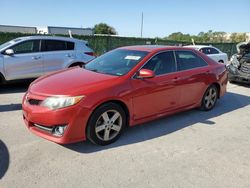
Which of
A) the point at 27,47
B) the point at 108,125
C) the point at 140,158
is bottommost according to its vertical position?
the point at 140,158

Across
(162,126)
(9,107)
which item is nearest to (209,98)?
(162,126)

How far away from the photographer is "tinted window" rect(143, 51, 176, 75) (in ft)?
15.1

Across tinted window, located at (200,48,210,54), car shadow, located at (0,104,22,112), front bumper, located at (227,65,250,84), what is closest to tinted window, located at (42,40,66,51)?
car shadow, located at (0,104,22,112)

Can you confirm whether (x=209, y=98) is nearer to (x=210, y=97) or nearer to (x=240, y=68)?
(x=210, y=97)

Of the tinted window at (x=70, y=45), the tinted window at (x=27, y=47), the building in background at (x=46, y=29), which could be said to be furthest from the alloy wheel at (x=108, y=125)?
the building in background at (x=46, y=29)

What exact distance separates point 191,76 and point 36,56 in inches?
184

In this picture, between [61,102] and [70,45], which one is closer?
[61,102]

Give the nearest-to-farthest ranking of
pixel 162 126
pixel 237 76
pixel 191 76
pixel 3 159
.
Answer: pixel 3 159
pixel 162 126
pixel 191 76
pixel 237 76

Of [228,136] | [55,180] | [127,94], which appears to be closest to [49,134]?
[55,180]

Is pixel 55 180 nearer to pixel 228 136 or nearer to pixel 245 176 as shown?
pixel 245 176

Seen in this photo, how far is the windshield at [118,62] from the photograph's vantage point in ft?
14.5

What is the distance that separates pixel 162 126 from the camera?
4898mm

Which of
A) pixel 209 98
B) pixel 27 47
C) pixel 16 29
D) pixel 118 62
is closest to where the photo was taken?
pixel 118 62

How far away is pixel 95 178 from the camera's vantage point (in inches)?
123
